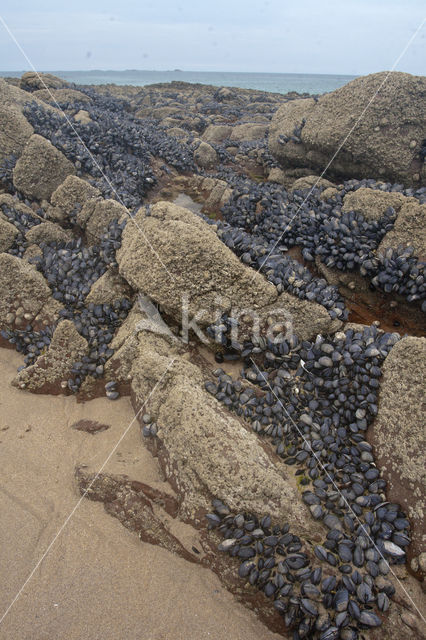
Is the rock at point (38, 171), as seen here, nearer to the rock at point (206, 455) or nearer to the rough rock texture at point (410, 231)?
the rock at point (206, 455)

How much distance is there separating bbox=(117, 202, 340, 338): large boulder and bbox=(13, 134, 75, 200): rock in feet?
13.0

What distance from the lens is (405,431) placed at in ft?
11.6

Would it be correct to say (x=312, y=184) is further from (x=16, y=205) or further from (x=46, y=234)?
(x=16, y=205)

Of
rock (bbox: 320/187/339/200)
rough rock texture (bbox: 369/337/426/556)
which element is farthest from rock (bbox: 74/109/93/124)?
rough rock texture (bbox: 369/337/426/556)

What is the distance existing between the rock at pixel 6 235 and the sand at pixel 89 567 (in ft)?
10.9

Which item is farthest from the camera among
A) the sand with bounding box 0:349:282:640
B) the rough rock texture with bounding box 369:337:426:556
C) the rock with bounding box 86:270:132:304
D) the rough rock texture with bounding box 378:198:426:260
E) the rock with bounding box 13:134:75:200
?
the rock with bounding box 13:134:75:200

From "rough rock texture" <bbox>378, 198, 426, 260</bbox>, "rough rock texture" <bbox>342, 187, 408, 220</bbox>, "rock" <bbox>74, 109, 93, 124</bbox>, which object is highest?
"rock" <bbox>74, 109, 93, 124</bbox>

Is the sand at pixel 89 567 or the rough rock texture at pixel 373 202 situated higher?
the rough rock texture at pixel 373 202

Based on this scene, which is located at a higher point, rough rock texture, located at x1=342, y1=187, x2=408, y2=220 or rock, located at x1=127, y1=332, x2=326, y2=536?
rough rock texture, located at x1=342, y1=187, x2=408, y2=220

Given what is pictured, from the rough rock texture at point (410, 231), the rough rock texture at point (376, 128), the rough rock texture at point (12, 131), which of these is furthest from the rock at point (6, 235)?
the rough rock texture at point (376, 128)

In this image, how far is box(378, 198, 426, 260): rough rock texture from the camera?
5.23 metres

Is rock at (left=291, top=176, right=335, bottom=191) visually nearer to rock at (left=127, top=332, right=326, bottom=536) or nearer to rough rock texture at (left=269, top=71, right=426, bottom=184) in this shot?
rough rock texture at (left=269, top=71, right=426, bottom=184)

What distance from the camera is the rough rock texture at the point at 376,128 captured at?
7516mm

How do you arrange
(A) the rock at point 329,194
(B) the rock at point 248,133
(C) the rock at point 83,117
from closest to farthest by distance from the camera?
(A) the rock at point 329,194 < (C) the rock at point 83,117 < (B) the rock at point 248,133
